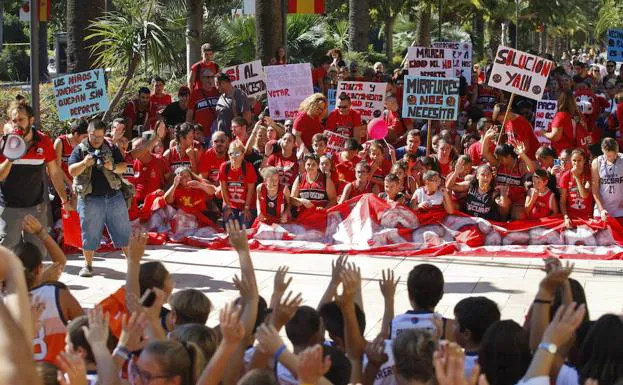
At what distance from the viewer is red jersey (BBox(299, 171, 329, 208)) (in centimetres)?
1285

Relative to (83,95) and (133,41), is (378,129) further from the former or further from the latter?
(83,95)

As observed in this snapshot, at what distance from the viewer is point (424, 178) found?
1238cm

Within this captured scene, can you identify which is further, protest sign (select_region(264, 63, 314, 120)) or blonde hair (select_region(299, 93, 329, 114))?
protest sign (select_region(264, 63, 314, 120))

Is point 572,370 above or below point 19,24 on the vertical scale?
below

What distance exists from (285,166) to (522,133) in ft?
10.1

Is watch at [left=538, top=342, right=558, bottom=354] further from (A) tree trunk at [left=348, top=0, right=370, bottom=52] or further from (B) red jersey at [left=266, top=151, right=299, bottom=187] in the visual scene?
(A) tree trunk at [left=348, top=0, right=370, bottom=52]

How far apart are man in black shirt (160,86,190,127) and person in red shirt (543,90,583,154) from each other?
221 inches

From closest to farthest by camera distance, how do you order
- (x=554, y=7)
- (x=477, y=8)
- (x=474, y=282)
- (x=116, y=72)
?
1. (x=474, y=282)
2. (x=116, y=72)
3. (x=477, y=8)
4. (x=554, y=7)

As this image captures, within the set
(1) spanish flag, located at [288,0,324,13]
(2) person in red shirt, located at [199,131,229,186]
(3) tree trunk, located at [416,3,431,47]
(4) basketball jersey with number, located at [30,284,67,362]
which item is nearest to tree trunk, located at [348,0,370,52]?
(3) tree trunk, located at [416,3,431,47]

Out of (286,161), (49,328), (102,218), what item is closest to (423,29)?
(286,161)

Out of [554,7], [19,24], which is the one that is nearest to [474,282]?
[554,7]

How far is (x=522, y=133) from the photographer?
1415 centimetres

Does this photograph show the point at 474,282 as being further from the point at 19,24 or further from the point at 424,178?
the point at 19,24

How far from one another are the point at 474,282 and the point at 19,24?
5332cm
